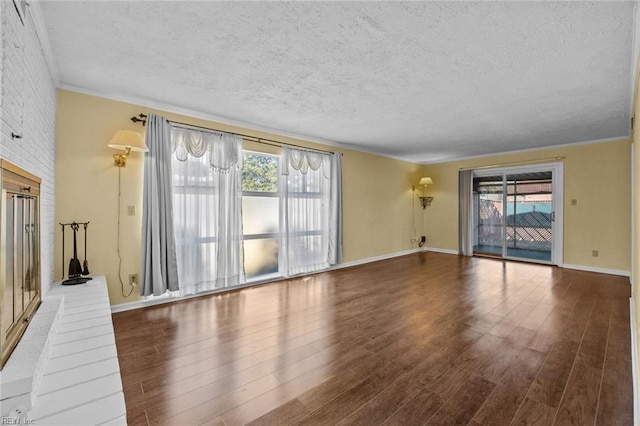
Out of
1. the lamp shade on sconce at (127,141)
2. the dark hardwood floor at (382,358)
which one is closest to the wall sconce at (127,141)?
the lamp shade on sconce at (127,141)

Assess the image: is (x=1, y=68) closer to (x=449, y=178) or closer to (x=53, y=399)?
(x=53, y=399)

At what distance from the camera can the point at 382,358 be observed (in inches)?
89.8

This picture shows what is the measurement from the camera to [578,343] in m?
2.50

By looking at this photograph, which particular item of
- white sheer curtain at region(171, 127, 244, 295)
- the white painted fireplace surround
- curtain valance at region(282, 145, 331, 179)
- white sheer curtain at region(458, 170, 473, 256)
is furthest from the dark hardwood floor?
white sheer curtain at region(458, 170, 473, 256)

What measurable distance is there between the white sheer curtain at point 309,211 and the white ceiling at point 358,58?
3.42ft

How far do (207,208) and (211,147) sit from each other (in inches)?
33.1

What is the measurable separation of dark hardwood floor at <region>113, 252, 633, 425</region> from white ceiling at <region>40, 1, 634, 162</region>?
8.12 feet

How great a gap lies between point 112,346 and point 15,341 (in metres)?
0.42

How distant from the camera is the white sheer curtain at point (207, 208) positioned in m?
3.61

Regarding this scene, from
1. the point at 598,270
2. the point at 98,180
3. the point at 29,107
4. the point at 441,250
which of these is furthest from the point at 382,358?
the point at 441,250

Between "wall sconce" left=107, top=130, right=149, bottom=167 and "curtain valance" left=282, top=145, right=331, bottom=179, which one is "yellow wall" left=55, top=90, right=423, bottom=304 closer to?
"wall sconce" left=107, top=130, right=149, bottom=167

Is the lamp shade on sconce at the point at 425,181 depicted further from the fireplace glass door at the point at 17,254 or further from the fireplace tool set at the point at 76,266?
the fireplace glass door at the point at 17,254

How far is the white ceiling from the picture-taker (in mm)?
1835

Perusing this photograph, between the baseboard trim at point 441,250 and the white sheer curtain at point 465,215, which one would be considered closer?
the white sheer curtain at point 465,215
